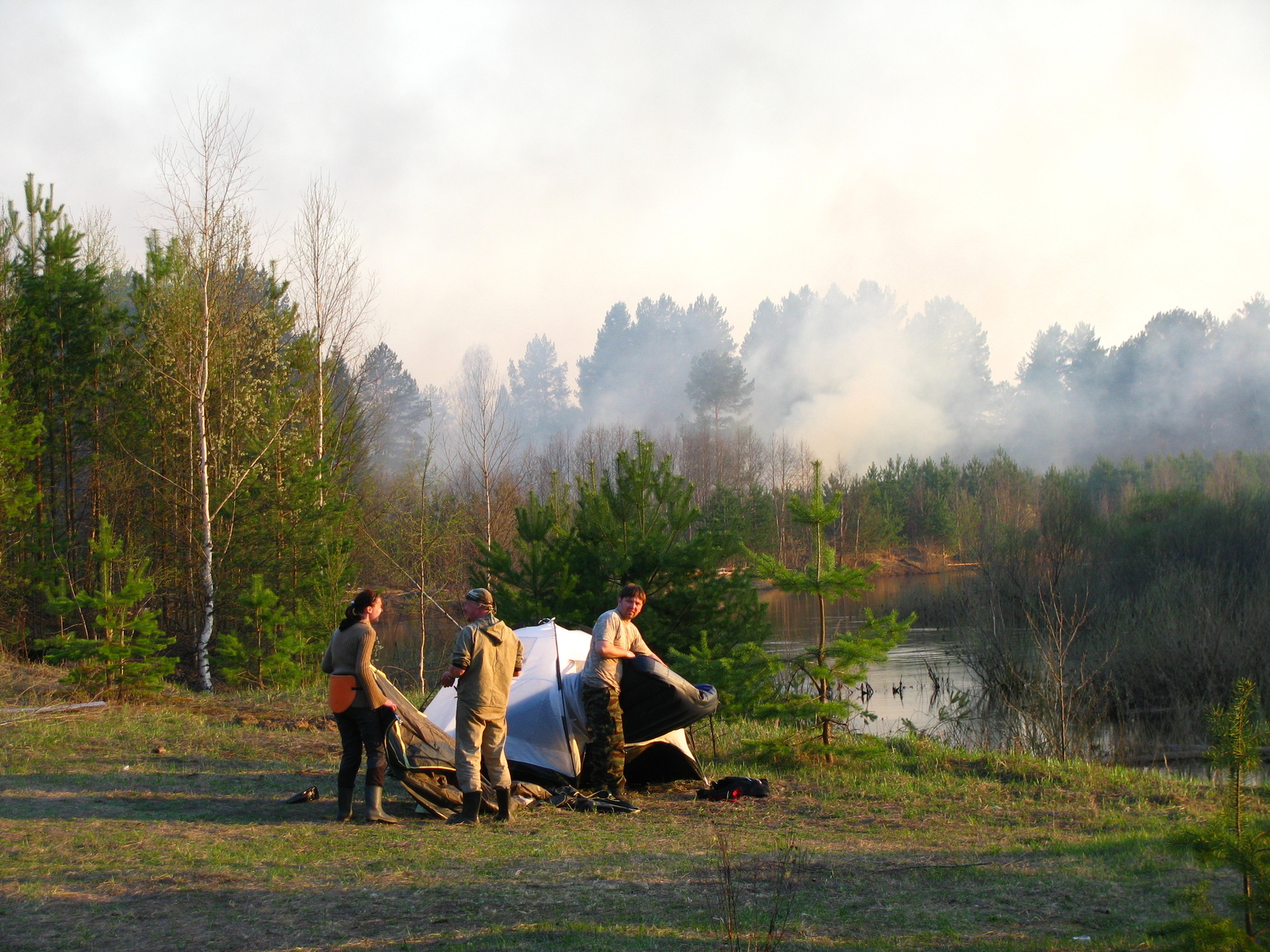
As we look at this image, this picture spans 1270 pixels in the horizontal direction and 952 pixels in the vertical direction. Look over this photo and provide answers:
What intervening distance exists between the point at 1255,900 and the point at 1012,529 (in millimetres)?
22984

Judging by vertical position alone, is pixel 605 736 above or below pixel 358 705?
below

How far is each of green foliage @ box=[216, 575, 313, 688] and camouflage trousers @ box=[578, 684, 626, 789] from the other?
1016 cm

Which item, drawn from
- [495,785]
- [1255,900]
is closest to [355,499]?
[495,785]

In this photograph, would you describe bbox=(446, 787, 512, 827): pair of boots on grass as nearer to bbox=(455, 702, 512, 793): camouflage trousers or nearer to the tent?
bbox=(455, 702, 512, 793): camouflage trousers

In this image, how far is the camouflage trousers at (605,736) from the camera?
879cm

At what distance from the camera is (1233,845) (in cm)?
360

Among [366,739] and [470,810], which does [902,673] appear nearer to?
[470,810]

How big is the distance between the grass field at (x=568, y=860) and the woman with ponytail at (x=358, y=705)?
1.04 feet

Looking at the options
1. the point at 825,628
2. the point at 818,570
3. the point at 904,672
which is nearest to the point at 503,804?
the point at 825,628

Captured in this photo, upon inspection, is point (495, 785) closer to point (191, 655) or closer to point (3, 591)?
point (191, 655)

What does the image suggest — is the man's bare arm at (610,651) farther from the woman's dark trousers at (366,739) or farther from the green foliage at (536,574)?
the green foliage at (536,574)

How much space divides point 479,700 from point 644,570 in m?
7.78

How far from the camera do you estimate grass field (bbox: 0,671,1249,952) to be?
5137mm

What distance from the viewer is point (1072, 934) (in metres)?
5.20
